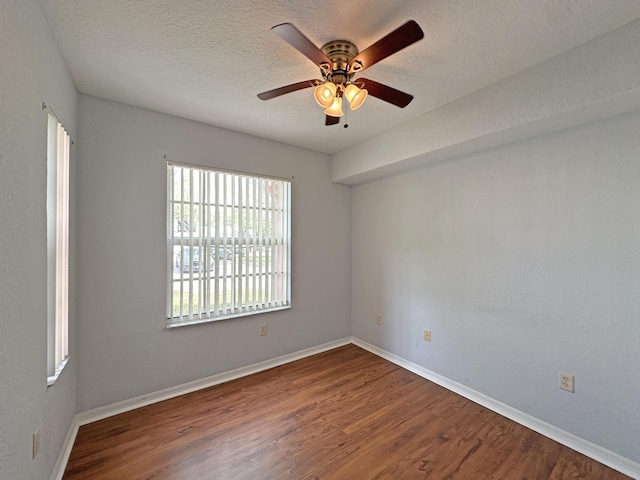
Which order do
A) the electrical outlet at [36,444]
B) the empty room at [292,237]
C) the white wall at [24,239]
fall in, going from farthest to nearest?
the empty room at [292,237]
the electrical outlet at [36,444]
the white wall at [24,239]

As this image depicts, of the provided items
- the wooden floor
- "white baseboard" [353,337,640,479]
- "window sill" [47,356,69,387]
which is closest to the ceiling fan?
"window sill" [47,356,69,387]

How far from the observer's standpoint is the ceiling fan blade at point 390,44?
1148mm

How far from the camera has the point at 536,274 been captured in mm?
2076

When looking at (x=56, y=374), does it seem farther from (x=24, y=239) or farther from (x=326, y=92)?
(x=326, y=92)

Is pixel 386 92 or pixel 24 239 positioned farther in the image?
pixel 386 92

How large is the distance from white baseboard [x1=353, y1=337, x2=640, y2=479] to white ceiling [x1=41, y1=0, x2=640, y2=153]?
255 centimetres

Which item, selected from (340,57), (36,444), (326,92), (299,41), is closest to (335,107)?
(326,92)

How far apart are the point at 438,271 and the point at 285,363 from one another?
1988 millimetres

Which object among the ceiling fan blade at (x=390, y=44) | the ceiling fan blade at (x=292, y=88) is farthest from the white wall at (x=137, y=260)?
the ceiling fan blade at (x=390, y=44)

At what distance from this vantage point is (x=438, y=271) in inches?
108

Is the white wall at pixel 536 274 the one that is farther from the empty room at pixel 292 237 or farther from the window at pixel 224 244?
the window at pixel 224 244

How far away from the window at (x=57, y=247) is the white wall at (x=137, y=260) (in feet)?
1.09

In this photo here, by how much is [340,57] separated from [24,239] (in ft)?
5.96

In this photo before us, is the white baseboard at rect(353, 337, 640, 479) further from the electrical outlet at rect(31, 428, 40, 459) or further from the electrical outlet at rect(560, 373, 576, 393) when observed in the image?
the electrical outlet at rect(31, 428, 40, 459)
